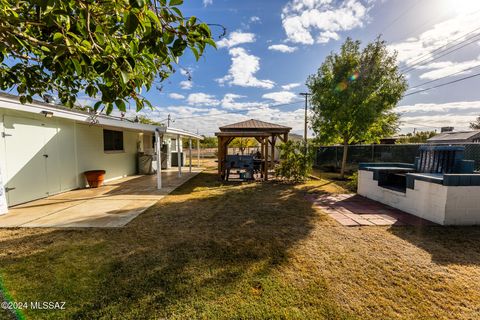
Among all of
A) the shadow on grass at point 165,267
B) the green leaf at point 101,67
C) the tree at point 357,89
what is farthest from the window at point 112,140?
the tree at point 357,89

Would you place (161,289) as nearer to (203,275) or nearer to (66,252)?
(203,275)

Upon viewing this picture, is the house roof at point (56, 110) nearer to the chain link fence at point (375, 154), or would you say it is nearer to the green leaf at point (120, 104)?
the green leaf at point (120, 104)

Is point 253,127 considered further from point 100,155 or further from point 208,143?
point 208,143

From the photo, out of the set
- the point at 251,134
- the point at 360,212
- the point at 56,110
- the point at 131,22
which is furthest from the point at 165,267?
the point at 251,134

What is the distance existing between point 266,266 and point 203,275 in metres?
0.82

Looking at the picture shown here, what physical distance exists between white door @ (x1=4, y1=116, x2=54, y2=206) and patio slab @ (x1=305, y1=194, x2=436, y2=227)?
26.2 feet

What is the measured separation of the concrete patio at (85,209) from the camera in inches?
159

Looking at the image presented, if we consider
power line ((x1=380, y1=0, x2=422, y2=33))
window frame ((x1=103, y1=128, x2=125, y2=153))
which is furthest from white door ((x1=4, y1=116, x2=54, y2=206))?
power line ((x1=380, y1=0, x2=422, y2=33))

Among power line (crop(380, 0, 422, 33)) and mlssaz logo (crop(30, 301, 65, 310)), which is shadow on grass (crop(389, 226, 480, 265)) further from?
power line (crop(380, 0, 422, 33))

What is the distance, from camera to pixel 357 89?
8.70 metres

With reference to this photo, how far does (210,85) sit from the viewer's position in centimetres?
2133

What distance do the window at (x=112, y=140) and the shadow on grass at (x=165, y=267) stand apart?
6.28 meters

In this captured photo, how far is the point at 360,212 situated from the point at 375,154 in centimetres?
788

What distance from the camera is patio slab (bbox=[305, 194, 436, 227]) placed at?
4.14 m
